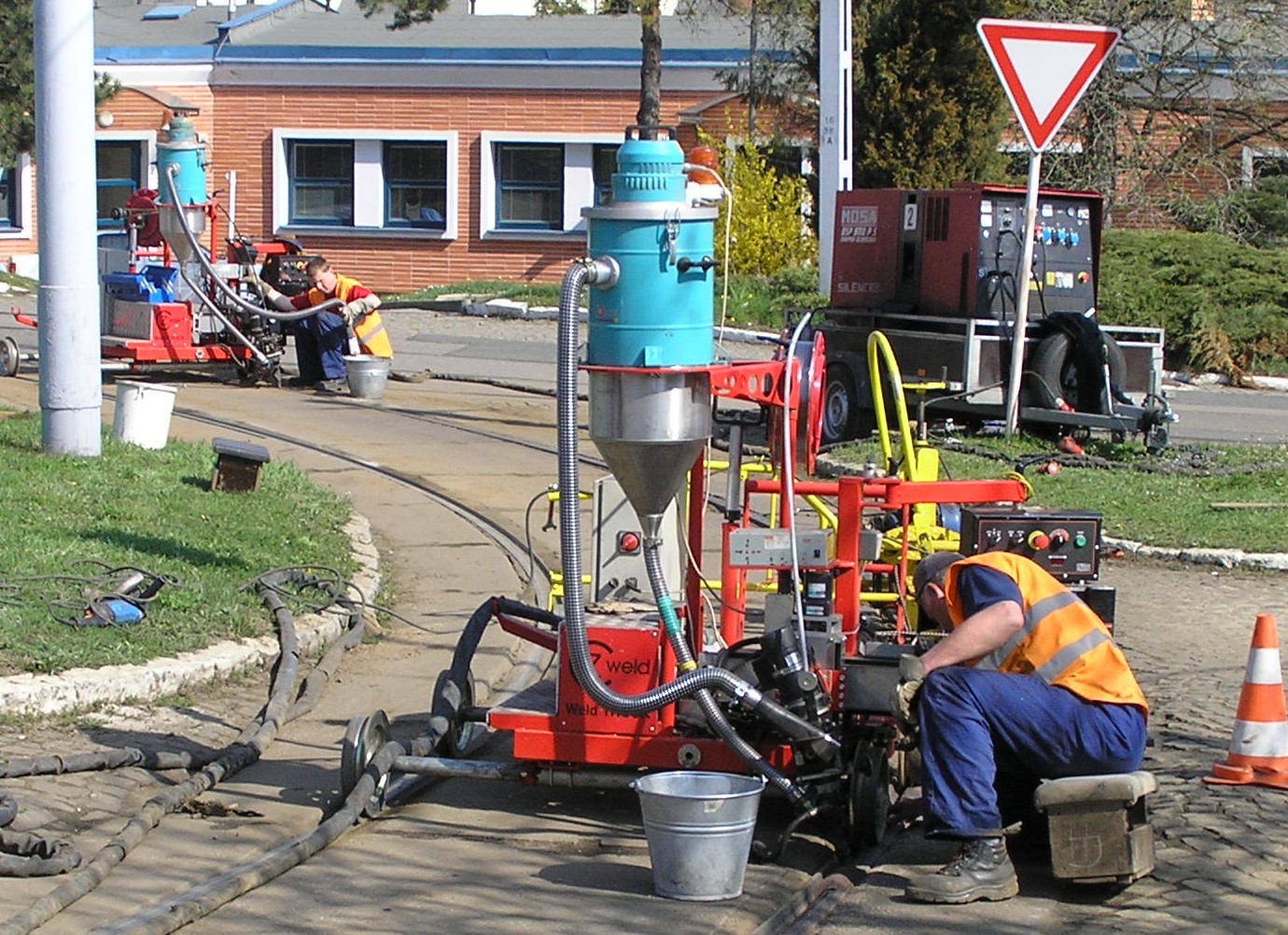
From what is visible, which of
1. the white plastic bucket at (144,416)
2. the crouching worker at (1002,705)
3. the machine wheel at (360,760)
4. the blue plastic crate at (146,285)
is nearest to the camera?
the crouching worker at (1002,705)

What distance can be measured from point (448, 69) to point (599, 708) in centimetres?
2980

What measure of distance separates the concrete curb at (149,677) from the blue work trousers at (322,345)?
881cm

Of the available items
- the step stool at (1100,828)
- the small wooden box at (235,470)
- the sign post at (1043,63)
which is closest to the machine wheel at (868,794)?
the step stool at (1100,828)

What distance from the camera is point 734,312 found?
83.6 feet

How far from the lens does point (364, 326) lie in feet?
57.3

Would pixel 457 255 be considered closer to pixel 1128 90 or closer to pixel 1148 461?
pixel 1128 90

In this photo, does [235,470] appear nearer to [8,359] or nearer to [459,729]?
[459,729]

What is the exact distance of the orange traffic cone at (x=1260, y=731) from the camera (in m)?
6.75

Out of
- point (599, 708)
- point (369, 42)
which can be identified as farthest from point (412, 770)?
point (369, 42)

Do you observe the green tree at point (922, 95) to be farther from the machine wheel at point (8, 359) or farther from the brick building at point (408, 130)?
the machine wheel at point (8, 359)

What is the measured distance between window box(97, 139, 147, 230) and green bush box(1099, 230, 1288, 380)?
2069 cm

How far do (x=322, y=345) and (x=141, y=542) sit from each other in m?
8.29

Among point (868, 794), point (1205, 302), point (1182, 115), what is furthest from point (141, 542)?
point (1182, 115)

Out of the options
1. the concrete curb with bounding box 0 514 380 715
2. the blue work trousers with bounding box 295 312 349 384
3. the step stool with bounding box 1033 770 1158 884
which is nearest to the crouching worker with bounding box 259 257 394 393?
the blue work trousers with bounding box 295 312 349 384
